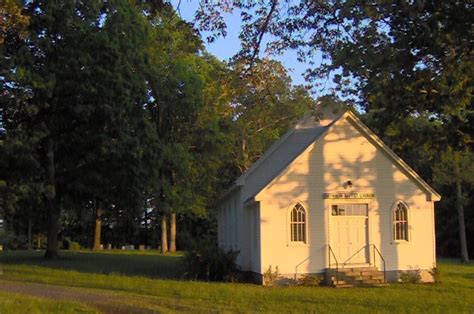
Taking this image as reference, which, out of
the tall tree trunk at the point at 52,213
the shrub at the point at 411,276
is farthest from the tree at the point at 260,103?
the tall tree trunk at the point at 52,213

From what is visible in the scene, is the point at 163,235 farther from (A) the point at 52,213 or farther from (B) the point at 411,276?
(B) the point at 411,276

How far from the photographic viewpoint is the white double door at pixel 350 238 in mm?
25484

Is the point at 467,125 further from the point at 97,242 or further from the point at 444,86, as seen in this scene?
the point at 97,242

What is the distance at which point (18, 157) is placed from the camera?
3381 centimetres

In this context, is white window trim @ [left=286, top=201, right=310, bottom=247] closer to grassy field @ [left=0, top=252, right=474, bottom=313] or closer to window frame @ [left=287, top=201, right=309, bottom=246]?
window frame @ [left=287, top=201, right=309, bottom=246]

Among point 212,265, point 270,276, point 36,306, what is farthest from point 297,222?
point 36,306

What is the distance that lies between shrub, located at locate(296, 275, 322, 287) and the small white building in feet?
0.96

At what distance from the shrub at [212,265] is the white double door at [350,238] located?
4070mm

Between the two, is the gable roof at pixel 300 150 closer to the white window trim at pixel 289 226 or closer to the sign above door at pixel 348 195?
the white window trim at pixel 289 226

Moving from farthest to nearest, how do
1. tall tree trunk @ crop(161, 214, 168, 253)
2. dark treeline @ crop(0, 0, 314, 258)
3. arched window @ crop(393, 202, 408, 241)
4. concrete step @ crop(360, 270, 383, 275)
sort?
tall tree trunk @ crop(161, 214, 168, 253) < dark treeline @ crop(0, 0, 314, 258) < arched window @ crop(393, 202, 408, 241) < concrete step @ crop(360, 270, 383, 275)

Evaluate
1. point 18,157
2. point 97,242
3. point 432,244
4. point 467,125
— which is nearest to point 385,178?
point 432,244

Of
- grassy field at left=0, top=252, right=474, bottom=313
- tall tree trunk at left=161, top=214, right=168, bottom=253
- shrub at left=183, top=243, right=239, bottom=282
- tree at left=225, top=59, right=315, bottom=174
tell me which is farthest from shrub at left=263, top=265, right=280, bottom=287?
tall tree trunk at left=161, top=214, right=168, bottom=253

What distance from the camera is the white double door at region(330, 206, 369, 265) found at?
1003 inches

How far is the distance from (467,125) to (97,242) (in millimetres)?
43172
